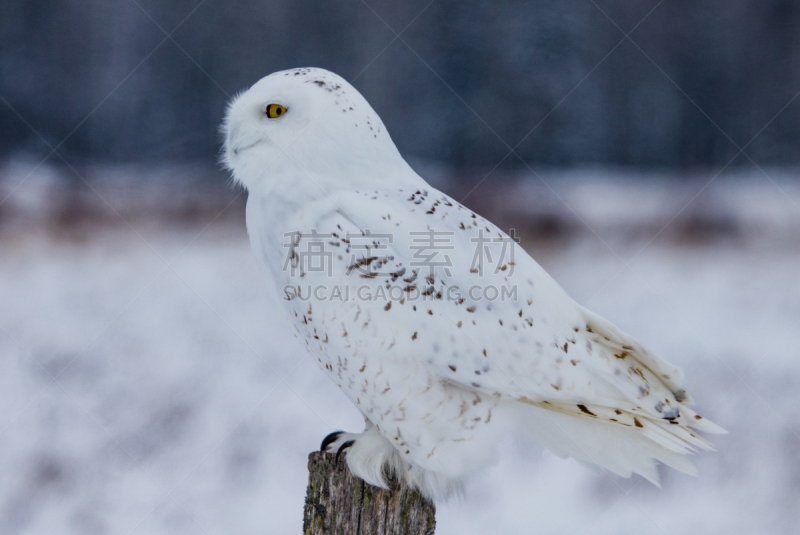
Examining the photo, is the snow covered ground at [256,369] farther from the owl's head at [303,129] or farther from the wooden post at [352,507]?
the owl's head at [303,129]

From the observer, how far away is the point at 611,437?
1355mm

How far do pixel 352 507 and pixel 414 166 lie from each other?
2435 mm

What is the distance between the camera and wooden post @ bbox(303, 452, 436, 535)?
1261mm

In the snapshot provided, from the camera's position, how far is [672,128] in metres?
3.48

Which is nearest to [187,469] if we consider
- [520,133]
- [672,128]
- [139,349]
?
[139,349]

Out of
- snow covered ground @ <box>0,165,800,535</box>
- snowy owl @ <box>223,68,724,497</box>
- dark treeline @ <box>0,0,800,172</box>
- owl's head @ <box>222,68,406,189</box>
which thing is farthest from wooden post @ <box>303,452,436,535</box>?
dark treeline @ <box>0,0,800,172</box>

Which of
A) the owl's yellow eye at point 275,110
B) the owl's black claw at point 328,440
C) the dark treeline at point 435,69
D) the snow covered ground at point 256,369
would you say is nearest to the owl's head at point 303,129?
the owl's yellow eye at point 275,110

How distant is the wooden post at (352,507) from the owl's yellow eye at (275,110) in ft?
2.44

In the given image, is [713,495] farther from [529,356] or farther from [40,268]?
[40,268]

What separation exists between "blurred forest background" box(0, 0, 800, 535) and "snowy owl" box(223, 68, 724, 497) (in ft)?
5.33

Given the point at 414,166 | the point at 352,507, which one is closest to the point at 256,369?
the point at 414,166

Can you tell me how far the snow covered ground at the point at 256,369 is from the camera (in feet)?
8.51

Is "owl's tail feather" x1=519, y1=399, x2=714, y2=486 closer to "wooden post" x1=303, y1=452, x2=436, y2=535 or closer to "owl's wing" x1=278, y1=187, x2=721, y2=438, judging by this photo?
"owl's wing" x1=278, y1=187, x2=721, y2=438

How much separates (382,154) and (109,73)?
280cm
